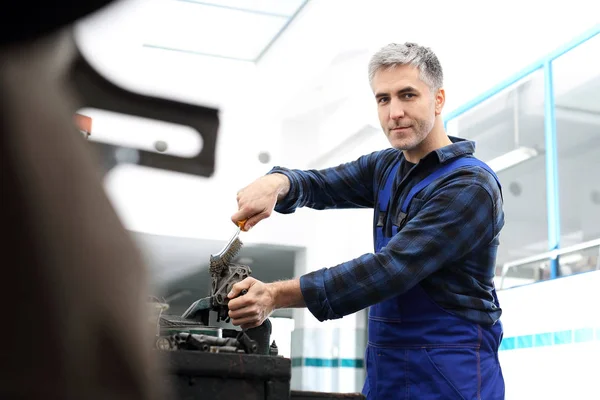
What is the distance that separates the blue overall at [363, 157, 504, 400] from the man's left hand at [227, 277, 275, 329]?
0.30 meters

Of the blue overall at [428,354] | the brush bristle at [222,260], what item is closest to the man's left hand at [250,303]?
the brush bristle at [222,260]

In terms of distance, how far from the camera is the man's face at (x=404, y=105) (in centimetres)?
184

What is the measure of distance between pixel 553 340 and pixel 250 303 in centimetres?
333


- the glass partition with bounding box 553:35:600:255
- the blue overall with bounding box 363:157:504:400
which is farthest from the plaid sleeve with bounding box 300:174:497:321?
the glass partition with bounding box 553:35:600:255

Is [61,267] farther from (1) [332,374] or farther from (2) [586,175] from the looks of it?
(1) [332,374]

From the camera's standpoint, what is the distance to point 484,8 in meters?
5.31

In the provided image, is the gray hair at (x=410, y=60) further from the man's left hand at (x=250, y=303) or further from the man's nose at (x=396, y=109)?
the man's left hand at (x=250, y=303)

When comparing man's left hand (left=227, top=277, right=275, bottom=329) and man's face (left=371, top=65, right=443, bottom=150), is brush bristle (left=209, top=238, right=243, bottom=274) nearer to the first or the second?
man's left hand (left=227, top=277, right=275, bottom=329)

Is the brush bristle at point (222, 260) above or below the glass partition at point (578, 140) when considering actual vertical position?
below

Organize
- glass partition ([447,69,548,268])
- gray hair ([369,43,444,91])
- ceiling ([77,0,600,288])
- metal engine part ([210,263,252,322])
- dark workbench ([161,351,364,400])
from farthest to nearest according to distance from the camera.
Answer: glass partition ([447,69,548,268])
ceiling ([77,0,600,288])
gray hair ([369,43,444,91])
metal engine part ([210,263,252,322])
dark workbench ([161,351,364,400])

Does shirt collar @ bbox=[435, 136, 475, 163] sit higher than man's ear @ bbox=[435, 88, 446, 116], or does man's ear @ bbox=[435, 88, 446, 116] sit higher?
man's ear @ bbox=[435, 88, 446, 116]

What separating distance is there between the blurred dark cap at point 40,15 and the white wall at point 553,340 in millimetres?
4160

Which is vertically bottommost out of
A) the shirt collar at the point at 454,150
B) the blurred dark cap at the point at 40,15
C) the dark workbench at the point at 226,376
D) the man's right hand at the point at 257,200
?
the dark workbench at the point at 226,376

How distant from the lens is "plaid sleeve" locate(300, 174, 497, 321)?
5.17ft
